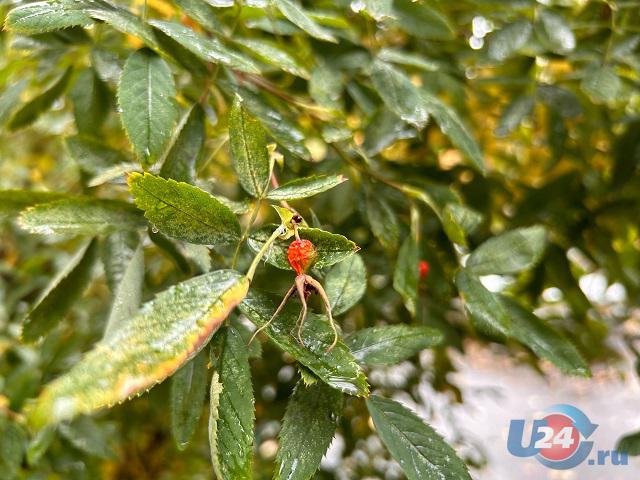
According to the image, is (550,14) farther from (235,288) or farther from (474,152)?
(235,288)

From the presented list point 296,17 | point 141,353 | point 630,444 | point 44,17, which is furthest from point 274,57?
point 630,444

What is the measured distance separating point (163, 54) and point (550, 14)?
379 millimetres

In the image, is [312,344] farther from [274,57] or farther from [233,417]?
[274,57]

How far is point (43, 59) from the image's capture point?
539mm

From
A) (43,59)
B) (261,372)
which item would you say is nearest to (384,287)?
(261,372)

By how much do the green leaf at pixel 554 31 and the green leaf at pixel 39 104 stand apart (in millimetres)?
431

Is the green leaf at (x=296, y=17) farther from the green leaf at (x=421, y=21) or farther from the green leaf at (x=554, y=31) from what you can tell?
the green leaf at (x=554, y=31)

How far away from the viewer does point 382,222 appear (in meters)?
0.50

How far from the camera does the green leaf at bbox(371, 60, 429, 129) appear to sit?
0.47m

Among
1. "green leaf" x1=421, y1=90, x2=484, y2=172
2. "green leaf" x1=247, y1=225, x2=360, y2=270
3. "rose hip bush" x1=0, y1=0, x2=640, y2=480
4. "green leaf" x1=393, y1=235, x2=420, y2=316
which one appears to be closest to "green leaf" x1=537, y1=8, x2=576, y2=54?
"rose hip bush" x1=0, y1=0, x2=640, y2=480

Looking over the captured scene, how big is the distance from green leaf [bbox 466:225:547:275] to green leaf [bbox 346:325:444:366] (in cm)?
9

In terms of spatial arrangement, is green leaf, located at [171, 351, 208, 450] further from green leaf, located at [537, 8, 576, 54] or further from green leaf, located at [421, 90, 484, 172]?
green leaf, located at [537, 8, 576, 54]

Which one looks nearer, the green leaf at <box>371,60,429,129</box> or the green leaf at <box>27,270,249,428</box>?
the green leaf at <box>27,270,249,428</box>

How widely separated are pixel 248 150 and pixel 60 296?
20 cm
